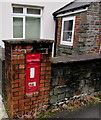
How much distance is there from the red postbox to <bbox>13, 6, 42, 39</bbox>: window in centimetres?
498

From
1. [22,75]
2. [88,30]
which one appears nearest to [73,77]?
[22,75]

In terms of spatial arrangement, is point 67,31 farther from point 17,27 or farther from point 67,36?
point 17,27

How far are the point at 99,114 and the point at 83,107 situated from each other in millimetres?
311

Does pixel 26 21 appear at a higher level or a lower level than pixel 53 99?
higher

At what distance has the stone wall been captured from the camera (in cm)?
220

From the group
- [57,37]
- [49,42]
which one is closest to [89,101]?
[49,42]

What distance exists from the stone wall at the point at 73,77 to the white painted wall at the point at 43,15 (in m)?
4.51

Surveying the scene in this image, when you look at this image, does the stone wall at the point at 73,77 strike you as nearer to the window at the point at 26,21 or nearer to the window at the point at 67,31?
the window at the point at 67,31

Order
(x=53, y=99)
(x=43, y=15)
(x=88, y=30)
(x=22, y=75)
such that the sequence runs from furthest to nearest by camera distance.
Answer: (x=43, y=15) < (x=88, y=30) < (x=53, y=99) < (x=22, y=75)

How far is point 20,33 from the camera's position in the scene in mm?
6555

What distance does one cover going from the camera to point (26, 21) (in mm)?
6566

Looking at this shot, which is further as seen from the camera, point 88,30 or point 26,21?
point 26,21

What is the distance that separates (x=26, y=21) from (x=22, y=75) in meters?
5.33

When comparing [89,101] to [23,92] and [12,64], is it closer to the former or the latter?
[23,92]
